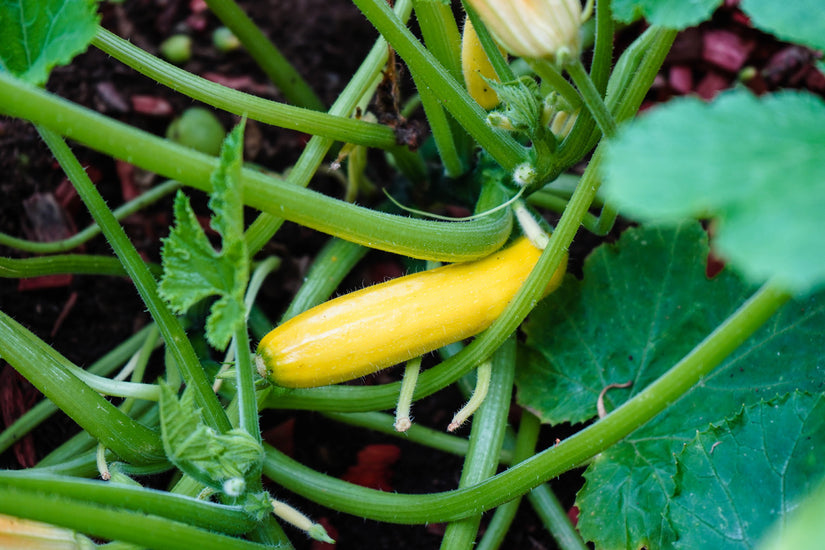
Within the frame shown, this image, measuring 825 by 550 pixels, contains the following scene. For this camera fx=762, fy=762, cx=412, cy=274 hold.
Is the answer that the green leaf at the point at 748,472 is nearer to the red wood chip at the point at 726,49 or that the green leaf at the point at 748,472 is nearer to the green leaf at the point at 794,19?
the green leaf at the point at 794,19

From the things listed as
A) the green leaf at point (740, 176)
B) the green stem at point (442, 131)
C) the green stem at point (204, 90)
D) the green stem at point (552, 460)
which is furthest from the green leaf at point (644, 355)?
the green leaf at point (740, 176)

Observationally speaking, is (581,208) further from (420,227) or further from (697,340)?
(697,340)

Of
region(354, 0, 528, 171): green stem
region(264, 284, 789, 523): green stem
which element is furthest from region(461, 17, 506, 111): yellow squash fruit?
region(264, 284, 789, 523): green stem

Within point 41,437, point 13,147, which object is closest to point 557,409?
point 41,437

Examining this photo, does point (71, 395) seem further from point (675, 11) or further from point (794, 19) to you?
point (794, 19)

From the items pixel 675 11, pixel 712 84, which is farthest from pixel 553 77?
pixel 712 84

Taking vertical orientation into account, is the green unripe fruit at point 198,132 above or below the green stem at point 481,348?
above
